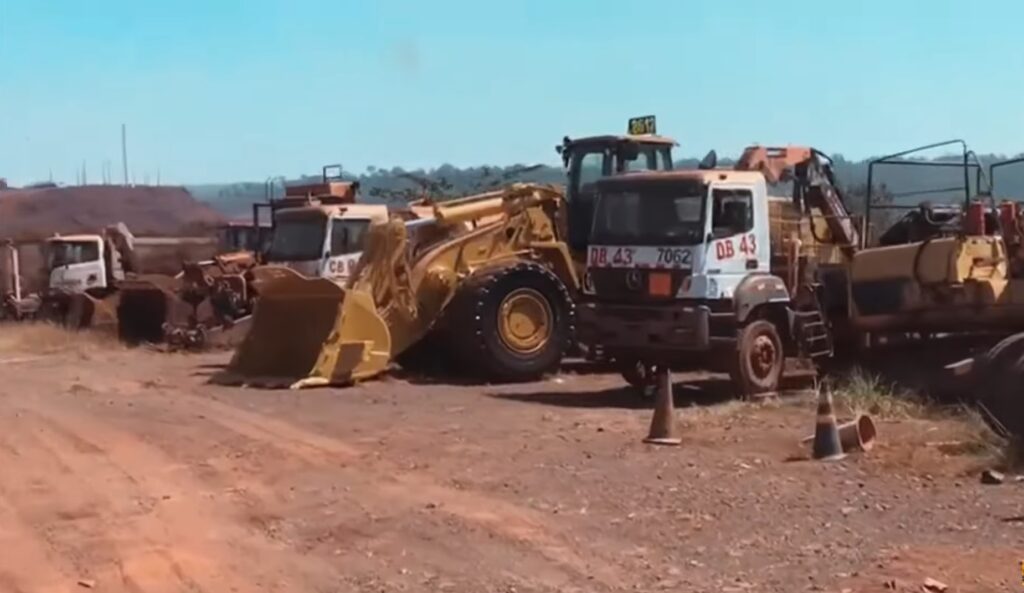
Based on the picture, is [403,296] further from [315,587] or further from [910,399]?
[315,587]

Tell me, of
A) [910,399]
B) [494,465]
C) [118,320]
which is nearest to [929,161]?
[910,399]

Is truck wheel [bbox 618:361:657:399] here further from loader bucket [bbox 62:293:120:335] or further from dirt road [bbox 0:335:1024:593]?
loader bucket [bbox 62:293:120:335]

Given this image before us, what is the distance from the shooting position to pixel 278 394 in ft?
57.7

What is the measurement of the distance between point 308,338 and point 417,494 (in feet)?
27.6

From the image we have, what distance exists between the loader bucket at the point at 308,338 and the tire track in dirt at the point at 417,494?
2673mm

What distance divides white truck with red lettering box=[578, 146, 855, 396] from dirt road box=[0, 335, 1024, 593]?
0.74 meters

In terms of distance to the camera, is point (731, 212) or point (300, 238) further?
point (300, 238)

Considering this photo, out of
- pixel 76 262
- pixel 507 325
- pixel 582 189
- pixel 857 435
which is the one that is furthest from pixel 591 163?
pixel 76 262

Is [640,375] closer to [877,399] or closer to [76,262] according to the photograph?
[877,399]

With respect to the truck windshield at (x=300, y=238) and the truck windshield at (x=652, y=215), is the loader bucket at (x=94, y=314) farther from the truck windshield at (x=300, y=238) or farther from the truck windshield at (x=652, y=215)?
the truck windshield at (x=652, y=215)

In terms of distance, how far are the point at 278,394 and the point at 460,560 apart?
365 inches

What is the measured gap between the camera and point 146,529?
32.1 feet

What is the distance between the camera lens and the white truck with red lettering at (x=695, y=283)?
53.0 feet

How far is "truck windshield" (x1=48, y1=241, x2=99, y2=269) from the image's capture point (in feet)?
107
